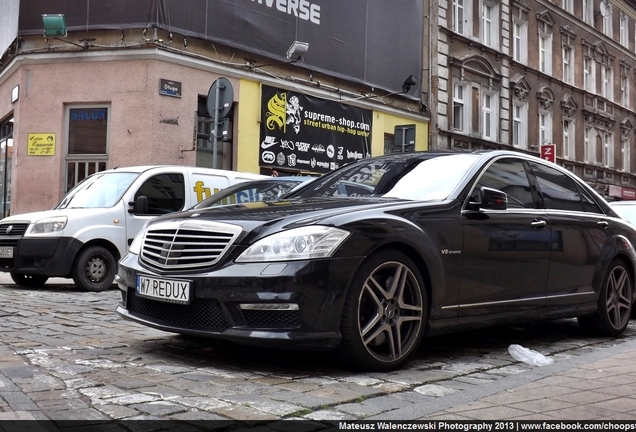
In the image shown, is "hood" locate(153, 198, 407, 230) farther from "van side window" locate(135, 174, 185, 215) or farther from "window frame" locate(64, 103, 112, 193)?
"window frame" locate(64, 103, 112, 193)

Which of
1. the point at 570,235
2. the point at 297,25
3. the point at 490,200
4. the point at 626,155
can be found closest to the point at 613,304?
the point at 570,235

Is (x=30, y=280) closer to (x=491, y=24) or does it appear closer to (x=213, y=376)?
(x=213, y=376)

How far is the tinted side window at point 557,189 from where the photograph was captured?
615 centimetres

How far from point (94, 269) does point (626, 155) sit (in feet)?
120

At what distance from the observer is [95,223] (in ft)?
32.1

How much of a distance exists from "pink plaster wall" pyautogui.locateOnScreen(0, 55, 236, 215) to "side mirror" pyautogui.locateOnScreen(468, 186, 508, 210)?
39.1ft

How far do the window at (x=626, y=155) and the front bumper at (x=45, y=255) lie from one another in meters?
36.0

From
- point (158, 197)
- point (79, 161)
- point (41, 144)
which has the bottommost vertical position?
point (158, 197)

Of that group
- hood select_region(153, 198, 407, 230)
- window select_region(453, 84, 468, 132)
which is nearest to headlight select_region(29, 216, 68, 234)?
hood select_region(153, 198, 407, 230)

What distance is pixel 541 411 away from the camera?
12.1 ft

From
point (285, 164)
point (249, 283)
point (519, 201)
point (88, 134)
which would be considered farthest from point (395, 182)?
point (285, 164)

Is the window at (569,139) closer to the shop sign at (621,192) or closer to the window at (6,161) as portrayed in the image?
the shop sign at (621,192)

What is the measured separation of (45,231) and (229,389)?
6.45m

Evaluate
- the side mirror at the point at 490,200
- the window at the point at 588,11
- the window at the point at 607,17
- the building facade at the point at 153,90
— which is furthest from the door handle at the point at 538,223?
the window at the point at 607,17
